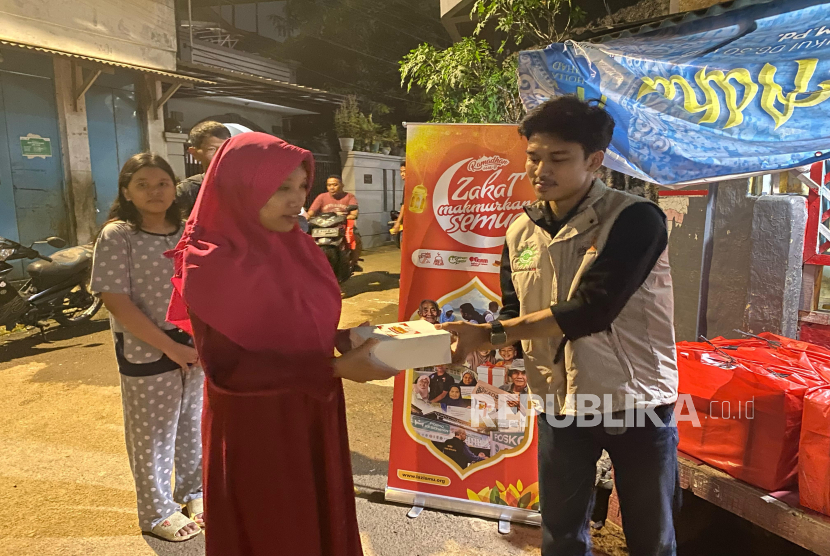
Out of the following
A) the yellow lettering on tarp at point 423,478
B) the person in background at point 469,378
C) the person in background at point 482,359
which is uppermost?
the person in background at point 482,359

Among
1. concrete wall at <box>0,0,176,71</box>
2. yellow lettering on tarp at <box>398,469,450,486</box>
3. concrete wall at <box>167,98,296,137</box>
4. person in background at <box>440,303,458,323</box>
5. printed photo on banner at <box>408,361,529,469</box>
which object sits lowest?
yellow lettering on tarp at <box>398,469,450,486</box>

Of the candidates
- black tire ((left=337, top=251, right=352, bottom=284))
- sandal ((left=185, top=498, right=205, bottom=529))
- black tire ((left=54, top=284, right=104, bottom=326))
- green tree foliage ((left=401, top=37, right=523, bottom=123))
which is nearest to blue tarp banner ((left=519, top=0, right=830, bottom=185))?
sandal ((left=185, top=498, right=205, bottom=529))

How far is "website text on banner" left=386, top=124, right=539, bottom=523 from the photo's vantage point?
2.53 m

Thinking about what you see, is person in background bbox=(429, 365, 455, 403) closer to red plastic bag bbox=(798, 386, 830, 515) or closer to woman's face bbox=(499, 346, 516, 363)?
woman's face bbox=(499, 346, 516, 363)

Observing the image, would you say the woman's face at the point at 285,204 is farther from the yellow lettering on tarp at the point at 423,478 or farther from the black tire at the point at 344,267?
the black tire at the point at 344,267

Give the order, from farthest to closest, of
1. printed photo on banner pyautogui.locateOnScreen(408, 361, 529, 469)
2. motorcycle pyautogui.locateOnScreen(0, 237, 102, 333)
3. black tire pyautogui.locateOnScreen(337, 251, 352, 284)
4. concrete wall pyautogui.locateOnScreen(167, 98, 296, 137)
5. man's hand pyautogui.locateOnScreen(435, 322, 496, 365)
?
1. concrete wall pyautogui.locateOnScreen(167, 98, 296, 137)
2. black tire pyautogui.locateOnScreen(337, 251, 352, 284)
3. motorcycle pyautogui.locateOnScreen(0, 237, 102, 333)
4. printed photo on banner pyautogui.locateOnScreen(408, 361, 529, 469)
5. man's hand pyautogui.locateOnScreen(435, 322, 496, 365)

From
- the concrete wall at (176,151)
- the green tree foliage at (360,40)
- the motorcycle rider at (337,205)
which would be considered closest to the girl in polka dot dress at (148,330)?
the motorcycle rider at (337,205)

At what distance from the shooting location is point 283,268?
1528 millimetres

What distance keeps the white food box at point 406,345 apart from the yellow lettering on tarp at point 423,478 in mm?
1286

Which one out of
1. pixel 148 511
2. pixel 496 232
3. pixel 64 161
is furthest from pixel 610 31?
pixel 64 161

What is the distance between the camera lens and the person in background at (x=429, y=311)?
2670mm

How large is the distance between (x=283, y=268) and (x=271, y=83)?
34.1ft

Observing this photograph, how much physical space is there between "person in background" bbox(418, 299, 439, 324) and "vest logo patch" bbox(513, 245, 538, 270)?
2.77 feet

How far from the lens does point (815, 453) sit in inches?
79.4
